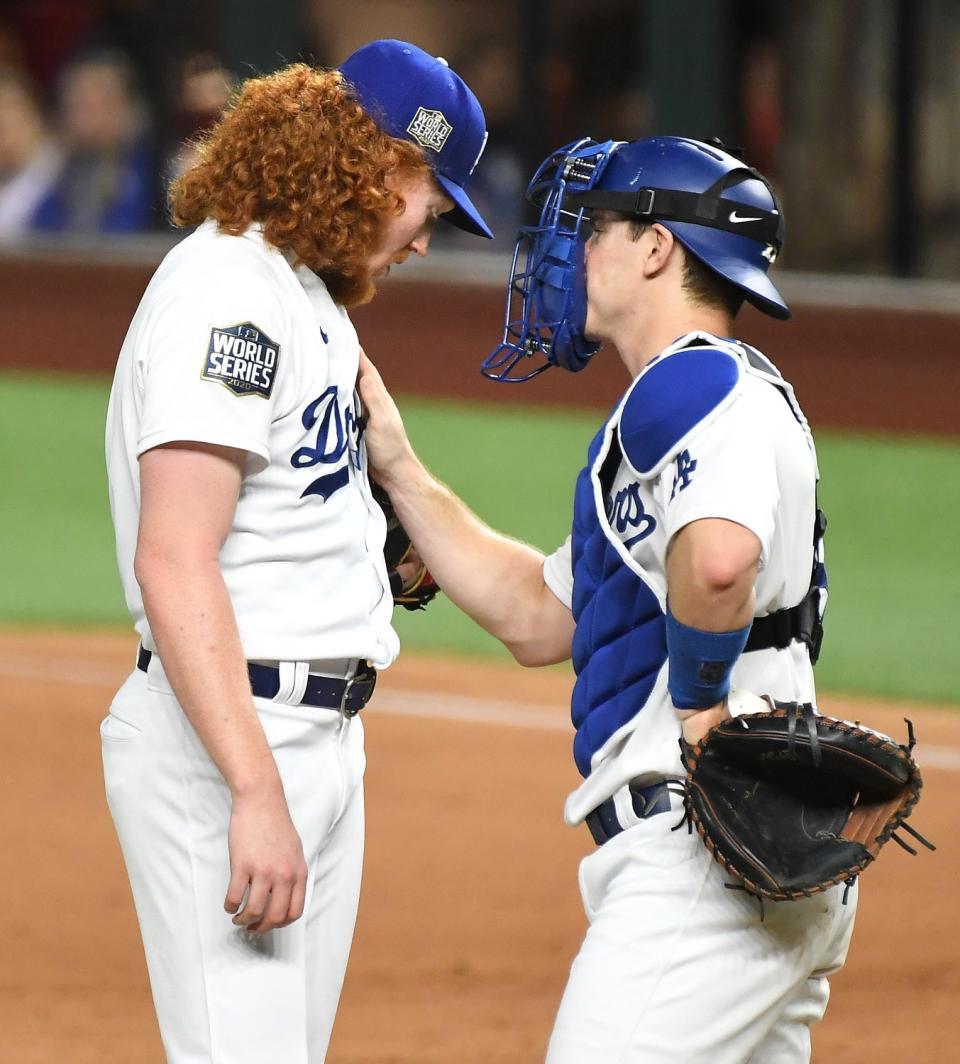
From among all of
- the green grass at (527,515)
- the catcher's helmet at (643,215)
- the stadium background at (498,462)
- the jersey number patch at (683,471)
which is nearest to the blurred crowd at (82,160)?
the stadium background at (498,462)

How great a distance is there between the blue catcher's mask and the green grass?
443 centimetres

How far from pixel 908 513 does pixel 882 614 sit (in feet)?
6.65

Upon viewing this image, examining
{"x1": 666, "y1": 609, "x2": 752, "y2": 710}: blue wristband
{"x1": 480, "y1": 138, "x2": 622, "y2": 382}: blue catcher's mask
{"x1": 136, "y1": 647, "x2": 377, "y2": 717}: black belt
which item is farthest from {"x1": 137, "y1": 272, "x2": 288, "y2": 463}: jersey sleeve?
{"x1": 666, "y1": 609, "x2": 752, "y2": 710}: blue wristband

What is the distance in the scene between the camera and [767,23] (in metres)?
13.9

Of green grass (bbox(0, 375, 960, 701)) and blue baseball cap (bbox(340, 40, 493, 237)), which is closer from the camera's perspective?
blue baseball cap (bbox(340, 40, 493, 237))

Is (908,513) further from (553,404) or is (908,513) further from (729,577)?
(729,577)

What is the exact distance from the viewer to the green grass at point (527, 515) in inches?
302

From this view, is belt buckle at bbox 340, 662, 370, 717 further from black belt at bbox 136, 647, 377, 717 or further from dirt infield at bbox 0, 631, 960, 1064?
dirt infield at bbox 0, 631, 960, 1064

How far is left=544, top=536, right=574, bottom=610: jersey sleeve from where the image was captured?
296cm

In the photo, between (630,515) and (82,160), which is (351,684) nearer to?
(630,515)

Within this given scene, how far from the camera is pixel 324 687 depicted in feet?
8.04

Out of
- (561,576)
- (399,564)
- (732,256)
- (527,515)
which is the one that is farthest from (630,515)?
(527,515)

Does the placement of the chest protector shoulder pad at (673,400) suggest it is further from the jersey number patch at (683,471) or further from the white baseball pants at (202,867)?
the white baseball pants at (202,867)

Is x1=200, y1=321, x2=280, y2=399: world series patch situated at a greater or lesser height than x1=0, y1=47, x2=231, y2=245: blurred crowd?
greater
